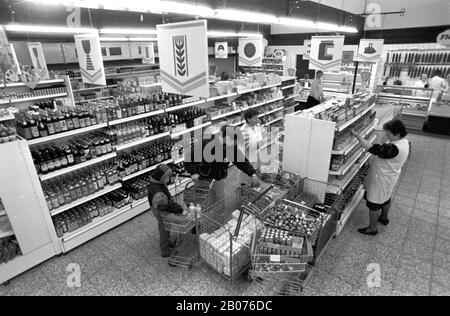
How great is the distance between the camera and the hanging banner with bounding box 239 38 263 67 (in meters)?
8.96

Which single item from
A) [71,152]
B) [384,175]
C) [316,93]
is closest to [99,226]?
[71,152]

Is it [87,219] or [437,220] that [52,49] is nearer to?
[87,219]

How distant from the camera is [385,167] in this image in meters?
4.02

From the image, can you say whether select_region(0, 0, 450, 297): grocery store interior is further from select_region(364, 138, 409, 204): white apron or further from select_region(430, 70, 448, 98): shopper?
select_region(430, 70, 448, 98): shopper

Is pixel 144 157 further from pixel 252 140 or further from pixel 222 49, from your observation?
pixel 222 49

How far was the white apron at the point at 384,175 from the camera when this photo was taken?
3.90 m

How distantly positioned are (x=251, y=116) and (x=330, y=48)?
3.83m

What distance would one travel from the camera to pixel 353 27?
1085cm

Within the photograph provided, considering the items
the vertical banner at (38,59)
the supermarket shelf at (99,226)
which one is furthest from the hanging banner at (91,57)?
the supermarket shelf at (99,226)

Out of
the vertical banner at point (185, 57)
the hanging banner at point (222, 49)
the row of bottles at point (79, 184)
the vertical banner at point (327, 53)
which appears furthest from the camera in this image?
the hanging banner at point (222, 49)

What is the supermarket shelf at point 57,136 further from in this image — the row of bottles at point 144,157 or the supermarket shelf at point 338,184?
the supermarket shelf at point 338,184

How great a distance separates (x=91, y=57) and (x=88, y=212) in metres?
3.76

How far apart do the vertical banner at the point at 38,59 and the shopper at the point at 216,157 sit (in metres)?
6.16
